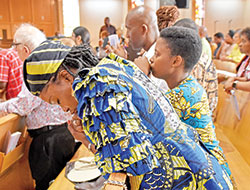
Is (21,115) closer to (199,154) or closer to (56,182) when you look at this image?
(56,182)

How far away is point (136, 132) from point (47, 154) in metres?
1.39

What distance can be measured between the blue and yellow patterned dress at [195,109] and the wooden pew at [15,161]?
1.13m

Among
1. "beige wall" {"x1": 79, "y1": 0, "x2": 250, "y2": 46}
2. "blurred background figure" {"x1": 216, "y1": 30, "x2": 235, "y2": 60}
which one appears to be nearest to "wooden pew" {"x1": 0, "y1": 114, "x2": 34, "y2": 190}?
"blurred background figure" {"x1": 216, "y1": 30, "x2": 235, "y2": 60}

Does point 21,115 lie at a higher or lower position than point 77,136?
lower

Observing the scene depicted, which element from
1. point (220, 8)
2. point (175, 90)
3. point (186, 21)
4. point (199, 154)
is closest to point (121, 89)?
point (199, 154)

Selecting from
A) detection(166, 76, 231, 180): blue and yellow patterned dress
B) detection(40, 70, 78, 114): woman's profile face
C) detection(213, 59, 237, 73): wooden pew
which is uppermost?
detection(40, 70, 78, 114): woman's profile face

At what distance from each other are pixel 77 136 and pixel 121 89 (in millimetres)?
415

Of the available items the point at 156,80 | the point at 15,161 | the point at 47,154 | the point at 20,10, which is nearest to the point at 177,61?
the point at 156,80

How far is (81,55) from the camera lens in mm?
1026

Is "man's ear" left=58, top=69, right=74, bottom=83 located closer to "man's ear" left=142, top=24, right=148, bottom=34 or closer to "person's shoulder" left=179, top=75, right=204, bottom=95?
"person's shoulder" left=179, top=75, right=204, bottom=95

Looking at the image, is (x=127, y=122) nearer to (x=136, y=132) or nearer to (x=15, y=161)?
(x=136, y=132)

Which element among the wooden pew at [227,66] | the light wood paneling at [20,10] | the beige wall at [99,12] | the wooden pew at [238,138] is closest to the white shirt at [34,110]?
the wooden pew at [238,138]

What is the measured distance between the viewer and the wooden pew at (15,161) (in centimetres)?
177

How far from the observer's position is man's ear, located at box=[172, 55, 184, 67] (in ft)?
4.58
